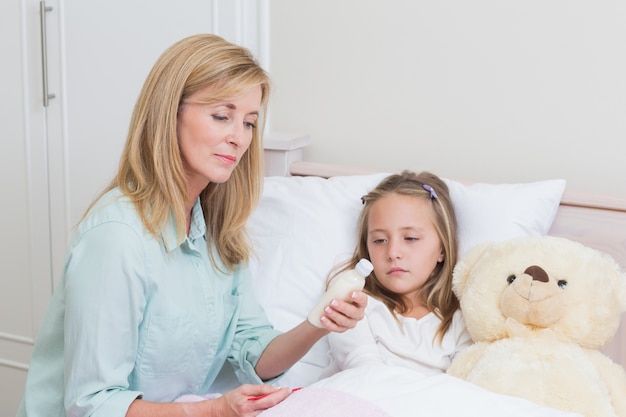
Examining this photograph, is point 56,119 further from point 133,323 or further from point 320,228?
point 133,323

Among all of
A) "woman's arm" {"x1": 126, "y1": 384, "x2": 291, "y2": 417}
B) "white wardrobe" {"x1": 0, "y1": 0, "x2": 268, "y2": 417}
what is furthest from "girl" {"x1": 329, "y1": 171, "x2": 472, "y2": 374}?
"white wardrobe" {"x1": 0, "y1": 0, "x2": 268, "y2": 417}

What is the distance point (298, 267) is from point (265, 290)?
0.27 feet

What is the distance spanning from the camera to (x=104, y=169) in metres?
2.37

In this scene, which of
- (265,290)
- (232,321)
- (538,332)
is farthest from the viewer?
(265,290)

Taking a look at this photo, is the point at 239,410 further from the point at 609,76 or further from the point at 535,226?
the point at 609,76

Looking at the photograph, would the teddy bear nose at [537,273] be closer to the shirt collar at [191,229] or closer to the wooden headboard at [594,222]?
the wooden headboard at [594,222]

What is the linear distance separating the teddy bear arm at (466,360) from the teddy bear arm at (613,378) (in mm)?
182

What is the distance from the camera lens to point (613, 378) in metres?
1.36

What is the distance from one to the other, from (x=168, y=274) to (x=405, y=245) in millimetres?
457

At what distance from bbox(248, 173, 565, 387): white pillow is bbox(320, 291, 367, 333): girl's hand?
0.31 m

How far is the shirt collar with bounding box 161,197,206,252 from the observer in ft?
4.48

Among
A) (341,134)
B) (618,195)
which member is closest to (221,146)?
(341,134)

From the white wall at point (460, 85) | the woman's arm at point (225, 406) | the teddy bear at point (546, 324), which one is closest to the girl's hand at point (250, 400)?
the woman's arm at point (225, 406)

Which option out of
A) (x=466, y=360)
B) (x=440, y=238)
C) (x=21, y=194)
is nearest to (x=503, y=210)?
(x=440, y=238)
